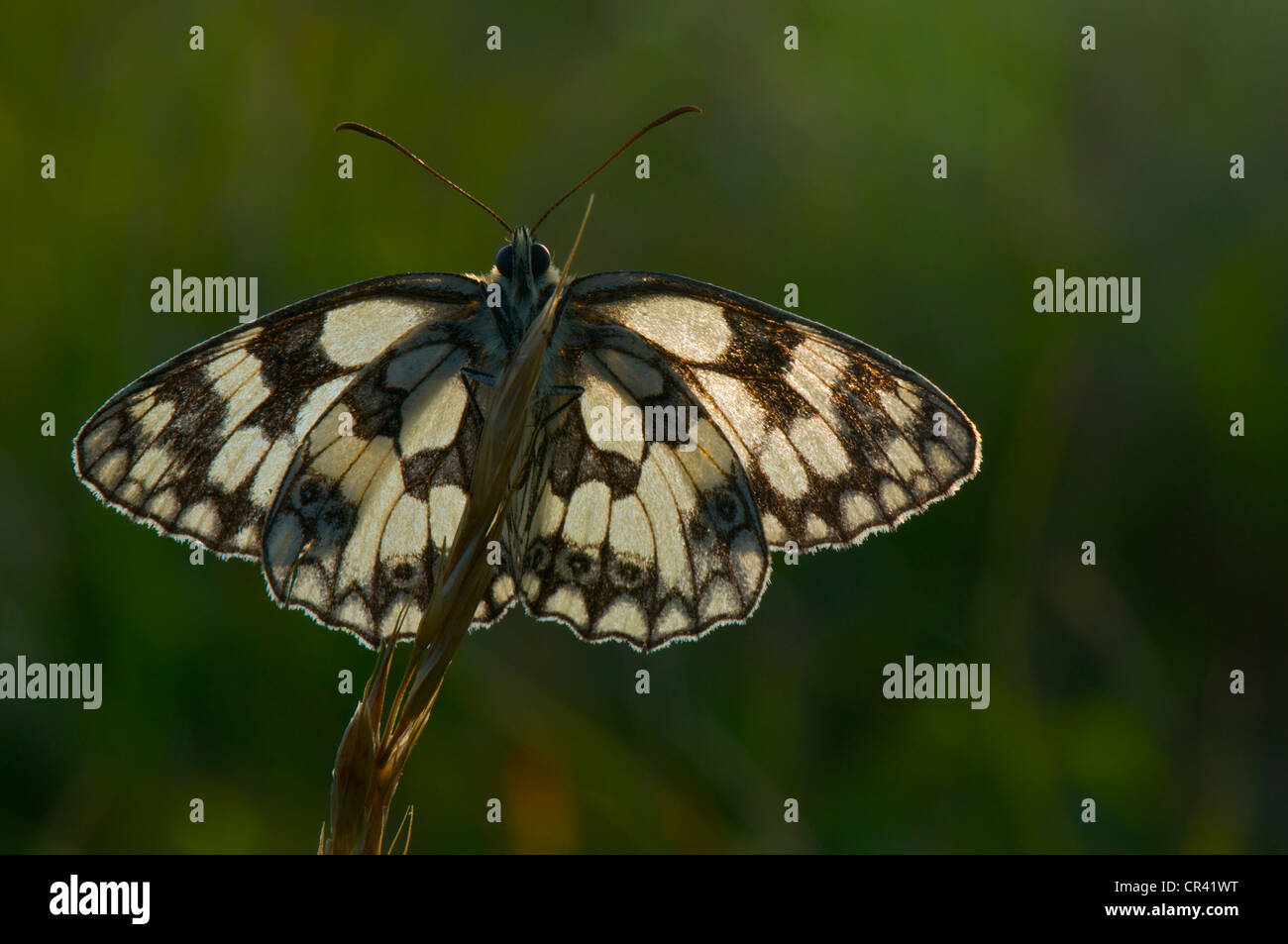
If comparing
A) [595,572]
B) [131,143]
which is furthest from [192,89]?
[595,572]

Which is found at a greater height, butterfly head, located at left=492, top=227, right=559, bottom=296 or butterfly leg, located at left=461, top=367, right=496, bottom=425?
butterfly head, located at left=492, top=227, right=559, bottom=296

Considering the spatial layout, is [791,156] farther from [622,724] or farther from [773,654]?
[622,724]
